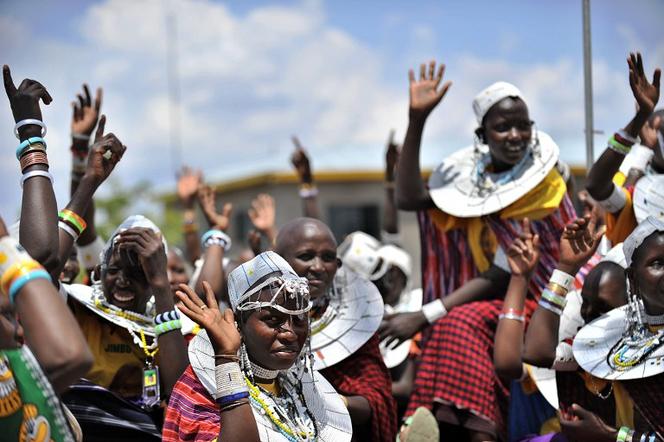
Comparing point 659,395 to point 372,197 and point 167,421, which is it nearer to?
point 167,421

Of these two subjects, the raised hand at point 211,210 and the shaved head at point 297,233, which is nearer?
the shaved head at point 297,233

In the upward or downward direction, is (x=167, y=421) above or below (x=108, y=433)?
above

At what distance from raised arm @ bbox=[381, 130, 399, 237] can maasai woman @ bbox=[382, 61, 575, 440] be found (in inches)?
61.5

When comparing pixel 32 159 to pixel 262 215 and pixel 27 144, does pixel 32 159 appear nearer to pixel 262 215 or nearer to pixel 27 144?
pixel 27 144

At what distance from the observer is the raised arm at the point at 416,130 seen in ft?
20.4

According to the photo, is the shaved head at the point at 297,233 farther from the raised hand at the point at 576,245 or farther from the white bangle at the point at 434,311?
the raised hand at the point at 576,245

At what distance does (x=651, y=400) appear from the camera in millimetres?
4668

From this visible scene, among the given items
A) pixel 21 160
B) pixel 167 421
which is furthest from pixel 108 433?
pixel 21 160

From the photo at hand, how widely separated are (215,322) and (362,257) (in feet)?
14.9

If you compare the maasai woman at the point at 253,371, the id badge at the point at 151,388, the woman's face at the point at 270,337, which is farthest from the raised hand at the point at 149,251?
the woman's face at the point at 270,337

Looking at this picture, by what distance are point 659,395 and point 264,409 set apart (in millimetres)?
1870

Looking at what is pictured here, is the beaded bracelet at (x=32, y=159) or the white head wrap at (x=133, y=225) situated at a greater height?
the beaded bracelet at (x=32, y=159)

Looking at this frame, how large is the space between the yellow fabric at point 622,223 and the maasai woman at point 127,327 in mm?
2794

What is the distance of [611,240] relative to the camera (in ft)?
20.3
